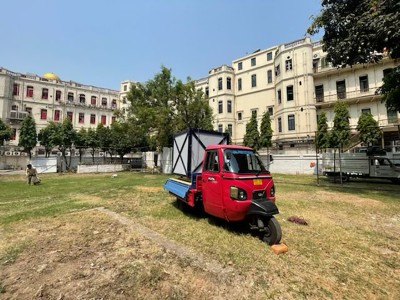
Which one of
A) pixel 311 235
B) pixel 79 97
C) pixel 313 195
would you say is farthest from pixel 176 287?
pixel 79 97

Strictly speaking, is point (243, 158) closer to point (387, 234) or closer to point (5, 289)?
point (387, 234)

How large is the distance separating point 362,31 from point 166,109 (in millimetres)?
16401

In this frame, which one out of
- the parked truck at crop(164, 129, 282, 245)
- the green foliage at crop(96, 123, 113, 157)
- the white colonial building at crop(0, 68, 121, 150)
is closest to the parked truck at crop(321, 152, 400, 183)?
the parked truck at crop(164, 129, 282, 245)

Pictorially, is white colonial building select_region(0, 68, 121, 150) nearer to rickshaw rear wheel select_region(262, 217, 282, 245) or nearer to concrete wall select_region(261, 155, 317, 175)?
concrete wall select_region(261, 155, 317, 175)

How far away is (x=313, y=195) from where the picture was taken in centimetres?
1173

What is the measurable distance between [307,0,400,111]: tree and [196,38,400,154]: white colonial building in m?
14.1

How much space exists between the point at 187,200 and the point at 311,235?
11.6 feet

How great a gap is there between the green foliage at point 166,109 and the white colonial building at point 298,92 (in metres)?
12.2

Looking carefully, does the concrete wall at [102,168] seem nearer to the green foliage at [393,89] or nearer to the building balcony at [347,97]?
the building balcony at [347,97]

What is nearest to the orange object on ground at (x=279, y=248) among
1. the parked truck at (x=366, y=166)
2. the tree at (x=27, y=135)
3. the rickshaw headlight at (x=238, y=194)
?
the rickshaw headlight at (x=238, y=194)

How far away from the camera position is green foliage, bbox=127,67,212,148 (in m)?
22.8

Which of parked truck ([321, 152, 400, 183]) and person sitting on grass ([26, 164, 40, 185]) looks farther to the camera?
parked truck ([321, 152, 400, 183])

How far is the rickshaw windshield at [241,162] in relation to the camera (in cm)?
565

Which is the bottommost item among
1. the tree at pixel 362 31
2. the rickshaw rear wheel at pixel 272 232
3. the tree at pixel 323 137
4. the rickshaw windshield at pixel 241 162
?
the rickshaw rear wheel at pixel 272 232
